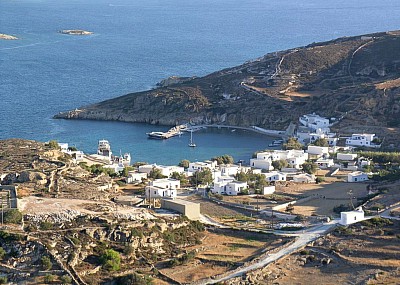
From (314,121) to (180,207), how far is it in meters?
30.6

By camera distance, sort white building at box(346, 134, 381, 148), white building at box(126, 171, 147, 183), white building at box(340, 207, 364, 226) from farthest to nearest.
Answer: white building at box(346, 134, 381, 148) → white building at box(126, 171, 147, 183) → white building at box(340, 207, 364, 226)

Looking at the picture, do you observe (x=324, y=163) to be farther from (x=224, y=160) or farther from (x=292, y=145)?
(x=292, y=145)

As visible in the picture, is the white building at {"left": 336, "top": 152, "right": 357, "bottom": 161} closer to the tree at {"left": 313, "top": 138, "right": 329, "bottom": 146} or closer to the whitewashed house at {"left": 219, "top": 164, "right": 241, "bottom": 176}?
the tree at {"left": 313, "top": 138, "right": 329, "bottom": 146}

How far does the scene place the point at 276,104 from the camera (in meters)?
72.2

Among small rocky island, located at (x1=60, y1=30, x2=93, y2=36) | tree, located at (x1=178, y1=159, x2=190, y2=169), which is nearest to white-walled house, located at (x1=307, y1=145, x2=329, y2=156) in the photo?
tree, located at (x1=178, y1=159, x2=190, y2=169)

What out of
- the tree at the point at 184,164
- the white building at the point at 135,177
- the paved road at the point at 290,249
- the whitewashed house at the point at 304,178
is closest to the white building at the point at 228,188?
the white building at the point at 135,177

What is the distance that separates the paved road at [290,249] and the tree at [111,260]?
2729 mm

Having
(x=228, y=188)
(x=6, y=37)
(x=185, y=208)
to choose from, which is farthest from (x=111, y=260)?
(x=6, y=37)

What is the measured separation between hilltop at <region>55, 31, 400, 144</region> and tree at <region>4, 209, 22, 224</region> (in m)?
33.2

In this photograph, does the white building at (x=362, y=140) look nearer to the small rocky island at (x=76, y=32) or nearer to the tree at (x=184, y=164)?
the tree at (x=184, y=164)

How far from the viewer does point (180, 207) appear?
3750cm

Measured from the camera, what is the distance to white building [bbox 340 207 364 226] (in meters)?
36.8

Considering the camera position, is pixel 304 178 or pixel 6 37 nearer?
pixel 304 178

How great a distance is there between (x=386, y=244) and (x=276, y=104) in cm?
3806
